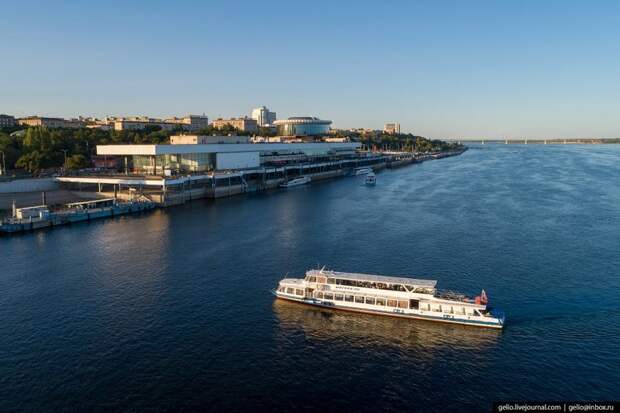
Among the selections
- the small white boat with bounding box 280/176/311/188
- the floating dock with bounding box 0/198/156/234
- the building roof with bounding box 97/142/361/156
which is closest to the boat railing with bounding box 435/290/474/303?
the floating dock with bounding box 0/198/156/234

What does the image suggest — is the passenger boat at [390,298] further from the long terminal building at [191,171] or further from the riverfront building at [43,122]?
the riverfront building at [43,122]

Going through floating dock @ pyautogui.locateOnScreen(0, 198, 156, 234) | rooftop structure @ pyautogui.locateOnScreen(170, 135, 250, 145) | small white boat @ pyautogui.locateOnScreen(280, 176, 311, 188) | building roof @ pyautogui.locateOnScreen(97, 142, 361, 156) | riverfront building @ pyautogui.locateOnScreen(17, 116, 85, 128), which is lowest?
floating dock @ pyautogui.locateOnScreen(0, 198, 156, 234)

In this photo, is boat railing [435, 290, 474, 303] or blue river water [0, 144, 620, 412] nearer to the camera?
blue river water [0, 144, 620, 412]

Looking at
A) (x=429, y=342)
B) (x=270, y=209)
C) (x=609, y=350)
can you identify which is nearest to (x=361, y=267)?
(x=429, y=342)

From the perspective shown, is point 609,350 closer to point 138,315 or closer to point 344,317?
point 344,317

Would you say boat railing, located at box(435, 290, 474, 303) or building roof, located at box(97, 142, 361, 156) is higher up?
building roof, located at box(97, 142, 361, 156)

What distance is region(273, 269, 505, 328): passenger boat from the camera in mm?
29630

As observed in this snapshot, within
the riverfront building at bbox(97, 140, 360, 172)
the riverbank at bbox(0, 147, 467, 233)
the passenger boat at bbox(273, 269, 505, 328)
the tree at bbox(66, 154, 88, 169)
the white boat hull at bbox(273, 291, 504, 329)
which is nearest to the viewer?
the white boat hull at bbox(273, 291, 504, 329)

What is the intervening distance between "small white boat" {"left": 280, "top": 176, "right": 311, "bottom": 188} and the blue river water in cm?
4628

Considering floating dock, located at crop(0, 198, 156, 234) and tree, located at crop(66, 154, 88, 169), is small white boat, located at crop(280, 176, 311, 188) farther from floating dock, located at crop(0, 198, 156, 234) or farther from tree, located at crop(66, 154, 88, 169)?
tree, located at crop(66, 154, 88, 169)

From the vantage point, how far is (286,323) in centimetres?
2984

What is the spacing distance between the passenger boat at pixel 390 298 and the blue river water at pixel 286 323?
2.54 ft

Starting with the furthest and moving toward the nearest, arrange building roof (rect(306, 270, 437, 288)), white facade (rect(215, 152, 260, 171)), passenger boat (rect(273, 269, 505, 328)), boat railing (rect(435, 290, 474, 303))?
white facade (rect(215, 152, 260, 171)), building roof (rect(306, 270, 437, 288)), boat railing (rect(435, 290, 474, 303)), passenger boat (rect(273, 269, 505, 328))

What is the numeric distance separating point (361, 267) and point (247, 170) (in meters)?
61.9
